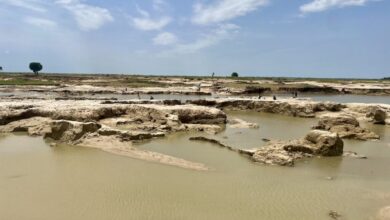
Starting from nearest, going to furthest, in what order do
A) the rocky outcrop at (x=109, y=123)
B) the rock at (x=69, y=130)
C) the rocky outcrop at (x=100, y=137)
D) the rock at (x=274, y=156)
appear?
the rock at (x=274, y=156) < the rocky outcrop at (x=100, y=137) < the rocky outcrop at (x=109, y=123) < the rock at (x=69, y=130)

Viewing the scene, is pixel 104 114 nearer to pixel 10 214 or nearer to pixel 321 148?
pixel 321 148

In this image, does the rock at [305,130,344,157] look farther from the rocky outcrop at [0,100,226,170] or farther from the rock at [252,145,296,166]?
the rocky outcrop at [0,100,226,170]

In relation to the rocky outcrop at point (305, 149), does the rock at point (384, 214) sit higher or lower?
lower

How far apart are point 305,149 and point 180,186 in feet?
23.5

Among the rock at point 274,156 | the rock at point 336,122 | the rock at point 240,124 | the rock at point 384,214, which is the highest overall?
the rock at point 336,122

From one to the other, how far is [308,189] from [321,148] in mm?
5346

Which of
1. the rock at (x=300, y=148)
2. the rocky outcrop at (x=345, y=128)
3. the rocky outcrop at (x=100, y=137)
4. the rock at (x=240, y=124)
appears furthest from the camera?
the rock at (x=240, y=124)

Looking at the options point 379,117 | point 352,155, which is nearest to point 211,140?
point 352,155

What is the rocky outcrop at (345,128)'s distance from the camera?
2359 centimetres

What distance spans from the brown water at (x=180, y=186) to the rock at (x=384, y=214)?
0.23 meters

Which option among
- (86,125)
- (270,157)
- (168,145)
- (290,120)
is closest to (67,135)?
(86,125)

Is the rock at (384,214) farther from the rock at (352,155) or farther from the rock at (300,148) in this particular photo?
the rock at (352,155)

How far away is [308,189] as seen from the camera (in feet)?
44.2

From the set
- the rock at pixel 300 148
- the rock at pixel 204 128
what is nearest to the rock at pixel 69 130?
the rock at pixel 204 128
